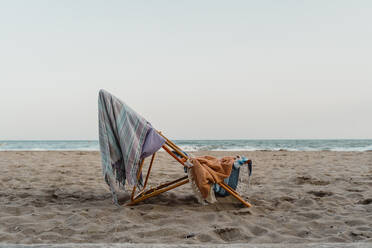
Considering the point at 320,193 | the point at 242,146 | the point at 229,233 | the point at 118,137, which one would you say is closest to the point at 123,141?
the point at 118,137

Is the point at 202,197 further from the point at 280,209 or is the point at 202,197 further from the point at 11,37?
the point at 11,37

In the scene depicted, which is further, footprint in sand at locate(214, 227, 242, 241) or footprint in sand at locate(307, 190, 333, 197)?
footprint in sand at locate(307, 190, 333, 197)

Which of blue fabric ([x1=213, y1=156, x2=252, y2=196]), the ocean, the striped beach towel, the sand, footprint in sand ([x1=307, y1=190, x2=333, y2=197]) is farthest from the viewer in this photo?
the ocean

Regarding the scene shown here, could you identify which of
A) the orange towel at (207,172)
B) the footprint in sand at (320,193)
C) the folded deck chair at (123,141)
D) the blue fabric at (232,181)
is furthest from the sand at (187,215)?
the folded deck chair at (123,141)

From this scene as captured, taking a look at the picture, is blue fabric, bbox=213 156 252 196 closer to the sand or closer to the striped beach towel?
the sand

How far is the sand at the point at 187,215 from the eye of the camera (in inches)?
89.7

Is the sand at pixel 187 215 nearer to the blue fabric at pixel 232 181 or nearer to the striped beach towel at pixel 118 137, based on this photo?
the blue fabric at pixel 232 181

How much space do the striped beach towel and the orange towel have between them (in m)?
0.70

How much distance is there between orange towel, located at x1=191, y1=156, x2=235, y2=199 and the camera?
3.07 m

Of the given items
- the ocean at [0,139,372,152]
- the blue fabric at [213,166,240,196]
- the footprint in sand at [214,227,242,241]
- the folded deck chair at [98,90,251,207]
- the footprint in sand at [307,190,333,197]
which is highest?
the folded deck chair at [98,90,251,207]

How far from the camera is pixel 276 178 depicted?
204 inches

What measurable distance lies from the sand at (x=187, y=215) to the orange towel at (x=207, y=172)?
31 centimetres

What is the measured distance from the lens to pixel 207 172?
3096mm

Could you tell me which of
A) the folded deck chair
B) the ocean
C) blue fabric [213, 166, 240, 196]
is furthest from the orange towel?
the ocean
